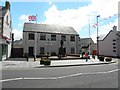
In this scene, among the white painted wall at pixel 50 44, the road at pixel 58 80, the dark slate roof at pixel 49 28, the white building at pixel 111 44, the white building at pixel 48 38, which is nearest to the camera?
the road at pixel 58 80

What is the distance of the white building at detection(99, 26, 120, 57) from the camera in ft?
184

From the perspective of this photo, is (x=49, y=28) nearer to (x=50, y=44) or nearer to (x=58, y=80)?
(x=50, y=44)

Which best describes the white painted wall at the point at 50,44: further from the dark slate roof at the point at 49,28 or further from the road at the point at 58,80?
the road at the point at 58,80

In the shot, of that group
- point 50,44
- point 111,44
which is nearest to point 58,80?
point 50,44

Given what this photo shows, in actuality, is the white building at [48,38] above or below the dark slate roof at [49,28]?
below

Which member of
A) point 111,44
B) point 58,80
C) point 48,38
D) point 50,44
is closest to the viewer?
point 58,80

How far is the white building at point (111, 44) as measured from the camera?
55.9 metres

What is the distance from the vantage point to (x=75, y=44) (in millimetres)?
52156

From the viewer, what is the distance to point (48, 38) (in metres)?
48.6

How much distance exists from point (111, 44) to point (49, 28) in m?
19.0

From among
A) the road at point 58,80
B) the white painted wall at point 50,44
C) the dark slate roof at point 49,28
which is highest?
the dark slate roof at point 49,28

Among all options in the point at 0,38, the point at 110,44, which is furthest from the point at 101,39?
the point at 0,38

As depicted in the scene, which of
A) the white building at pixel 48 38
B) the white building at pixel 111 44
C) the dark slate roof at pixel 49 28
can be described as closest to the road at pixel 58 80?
the white building at pixel 48 38

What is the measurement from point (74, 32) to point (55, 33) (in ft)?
20.0
